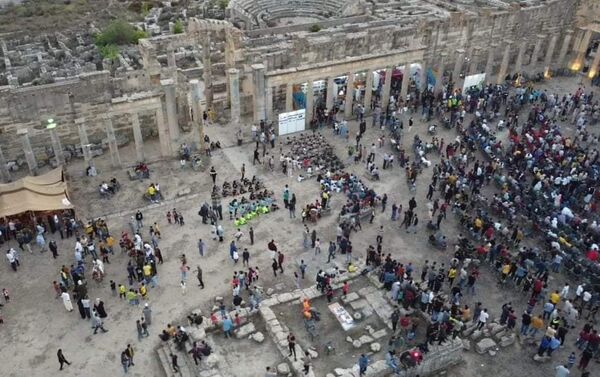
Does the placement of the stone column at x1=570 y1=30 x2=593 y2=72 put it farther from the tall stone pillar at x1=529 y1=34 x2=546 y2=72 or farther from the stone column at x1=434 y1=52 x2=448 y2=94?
the stone column at x1=434 y1=52 x2=448 y2=94

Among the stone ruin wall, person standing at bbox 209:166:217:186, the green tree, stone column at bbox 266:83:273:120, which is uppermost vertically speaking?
the stone ruin wall

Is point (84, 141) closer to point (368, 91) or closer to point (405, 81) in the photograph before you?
point (368, 91)

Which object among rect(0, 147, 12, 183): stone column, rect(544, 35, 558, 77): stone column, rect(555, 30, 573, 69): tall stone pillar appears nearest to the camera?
rect(0, 147, 12, 183): stone column

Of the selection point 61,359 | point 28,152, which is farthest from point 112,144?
point 61,359

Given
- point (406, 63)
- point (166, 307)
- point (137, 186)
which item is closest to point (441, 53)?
point (406, 63)

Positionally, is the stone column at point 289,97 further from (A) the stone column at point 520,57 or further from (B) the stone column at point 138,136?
(A) the stone column at point 520,57

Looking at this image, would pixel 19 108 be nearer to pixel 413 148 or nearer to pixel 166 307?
pixel 166 307

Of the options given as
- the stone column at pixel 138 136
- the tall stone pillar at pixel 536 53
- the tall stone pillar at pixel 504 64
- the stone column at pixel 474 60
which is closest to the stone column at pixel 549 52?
the tall stone pillar at pixel 536 53

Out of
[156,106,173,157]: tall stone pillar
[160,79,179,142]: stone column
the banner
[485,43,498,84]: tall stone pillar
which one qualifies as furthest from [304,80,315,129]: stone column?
[485,43,498,84]: tall stone pillar
